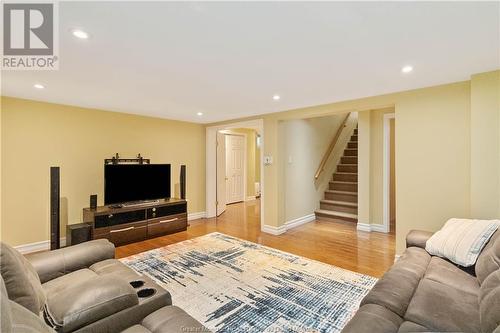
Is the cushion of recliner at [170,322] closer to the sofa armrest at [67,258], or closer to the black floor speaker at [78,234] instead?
the sofa armrest at [67,258]

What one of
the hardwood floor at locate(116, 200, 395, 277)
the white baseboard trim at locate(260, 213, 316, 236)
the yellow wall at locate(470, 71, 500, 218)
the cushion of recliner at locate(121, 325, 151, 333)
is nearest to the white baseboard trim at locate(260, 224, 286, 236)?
the white baseboard trim at locate(260, 213, 316, 236)

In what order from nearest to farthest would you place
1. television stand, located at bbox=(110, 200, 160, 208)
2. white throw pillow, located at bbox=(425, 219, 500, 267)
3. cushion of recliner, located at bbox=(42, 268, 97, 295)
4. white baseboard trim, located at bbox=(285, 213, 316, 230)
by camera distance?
cushion of recliner, located at bbox=(42, 268, 97, 295)
white throw pillow, located at bbox=(425, 219, 500, 267)
television stand, located at bbox=(110, 200, 160, 208)
white baseboard trim, located at bbox=(285, 213, 316, 230)

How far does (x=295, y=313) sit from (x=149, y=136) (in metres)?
4.14

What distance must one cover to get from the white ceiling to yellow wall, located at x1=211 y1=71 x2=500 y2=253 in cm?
18

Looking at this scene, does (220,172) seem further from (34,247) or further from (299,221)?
(34,247)

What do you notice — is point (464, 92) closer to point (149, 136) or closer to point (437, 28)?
point (437, 28)

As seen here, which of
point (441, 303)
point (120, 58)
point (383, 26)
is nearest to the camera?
point (441, 303)

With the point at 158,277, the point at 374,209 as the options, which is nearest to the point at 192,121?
the point at 158,277

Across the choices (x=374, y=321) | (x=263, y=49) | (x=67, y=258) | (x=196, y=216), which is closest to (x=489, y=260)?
(x=374, y=321)

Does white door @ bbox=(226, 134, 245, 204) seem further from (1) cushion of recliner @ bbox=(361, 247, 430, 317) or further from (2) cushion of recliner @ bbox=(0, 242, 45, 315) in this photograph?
(2) cushion of recliner @ bbox=(0, 242, 45, 315)

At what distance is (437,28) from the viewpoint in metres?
1.66

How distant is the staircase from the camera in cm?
534

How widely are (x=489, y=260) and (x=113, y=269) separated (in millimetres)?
2822

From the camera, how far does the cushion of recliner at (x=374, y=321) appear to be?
4.12ft
